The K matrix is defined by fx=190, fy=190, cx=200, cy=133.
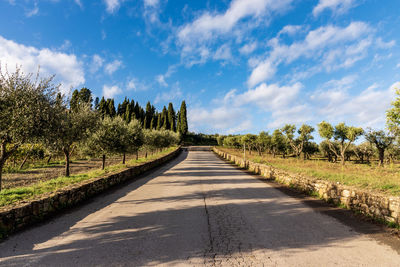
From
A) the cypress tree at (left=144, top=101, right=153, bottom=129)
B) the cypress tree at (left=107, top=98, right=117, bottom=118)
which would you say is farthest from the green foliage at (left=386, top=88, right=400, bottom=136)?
the cypress tree at (left=144, top=101, right=153, bottom=129)

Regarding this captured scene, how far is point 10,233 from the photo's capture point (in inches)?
198

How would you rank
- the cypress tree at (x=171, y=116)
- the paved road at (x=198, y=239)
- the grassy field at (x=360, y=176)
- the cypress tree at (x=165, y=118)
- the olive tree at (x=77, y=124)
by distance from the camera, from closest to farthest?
the paved road at (x=198, y=239)
the grassy field at (x=360, y=176)
the olive tree at (x=77, y=124)
the cypress tree at (x=165, y=118)
the cypress tree at (x=171, y=116)

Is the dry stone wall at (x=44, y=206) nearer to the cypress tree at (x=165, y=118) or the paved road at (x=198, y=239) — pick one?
the paved road at (x=198, y=239)

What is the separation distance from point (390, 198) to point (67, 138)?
16.4 m

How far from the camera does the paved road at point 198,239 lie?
3.86 m

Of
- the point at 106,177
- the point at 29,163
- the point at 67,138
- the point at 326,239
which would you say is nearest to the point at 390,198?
the point at 326,239

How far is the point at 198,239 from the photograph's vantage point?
4668mm

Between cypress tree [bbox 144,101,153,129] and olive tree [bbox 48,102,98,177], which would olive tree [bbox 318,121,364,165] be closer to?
A: olive tree [bbox 48,102,98,177]

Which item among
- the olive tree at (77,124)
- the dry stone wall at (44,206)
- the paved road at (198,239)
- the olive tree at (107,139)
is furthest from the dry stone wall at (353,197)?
the olive tree at (107,139)

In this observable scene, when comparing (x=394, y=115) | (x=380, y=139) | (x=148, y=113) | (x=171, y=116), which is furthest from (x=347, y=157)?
(x=148, y=113)

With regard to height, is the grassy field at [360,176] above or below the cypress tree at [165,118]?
below

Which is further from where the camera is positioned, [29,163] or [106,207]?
[29,163]

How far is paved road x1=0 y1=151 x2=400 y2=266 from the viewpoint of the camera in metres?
3.86

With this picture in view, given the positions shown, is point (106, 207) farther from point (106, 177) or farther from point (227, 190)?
point (227, 190)
